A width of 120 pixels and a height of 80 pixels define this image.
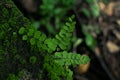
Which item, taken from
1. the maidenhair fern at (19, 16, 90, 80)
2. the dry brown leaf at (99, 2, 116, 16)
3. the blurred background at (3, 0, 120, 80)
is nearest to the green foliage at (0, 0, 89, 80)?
the maidenhair fern at (19, 16, 90, 80)

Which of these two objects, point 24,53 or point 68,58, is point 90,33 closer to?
point 68,58

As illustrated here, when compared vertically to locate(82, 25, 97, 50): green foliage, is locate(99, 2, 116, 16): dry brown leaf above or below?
above

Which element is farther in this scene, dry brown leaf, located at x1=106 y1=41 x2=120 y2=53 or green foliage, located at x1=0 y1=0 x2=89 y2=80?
dry brown leaf, located at x1=106 y1=41 x2=120 y2=53

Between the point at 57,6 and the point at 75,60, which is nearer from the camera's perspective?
the point at 75,60

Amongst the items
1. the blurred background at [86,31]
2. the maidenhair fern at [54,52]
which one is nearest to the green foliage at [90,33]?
the blurred background at [86,31]

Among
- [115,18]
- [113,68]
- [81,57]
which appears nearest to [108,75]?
[113,68]

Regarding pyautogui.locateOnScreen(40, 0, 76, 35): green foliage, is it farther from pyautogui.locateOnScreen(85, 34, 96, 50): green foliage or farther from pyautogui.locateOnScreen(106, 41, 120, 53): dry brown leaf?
pyautogui.locateOnScreen(106, 41, 120, 53): dry brown leaf

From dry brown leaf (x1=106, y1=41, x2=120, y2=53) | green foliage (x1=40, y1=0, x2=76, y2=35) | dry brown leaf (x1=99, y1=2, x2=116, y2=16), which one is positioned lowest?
dry brown leaf (x1=106, y1=41, x2=120, y2=53)

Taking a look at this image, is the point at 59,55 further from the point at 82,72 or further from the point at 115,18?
the point at 115,18

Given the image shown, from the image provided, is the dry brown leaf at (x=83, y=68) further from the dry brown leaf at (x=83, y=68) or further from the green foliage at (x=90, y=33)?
the green foliage at (x=90, y=33)
